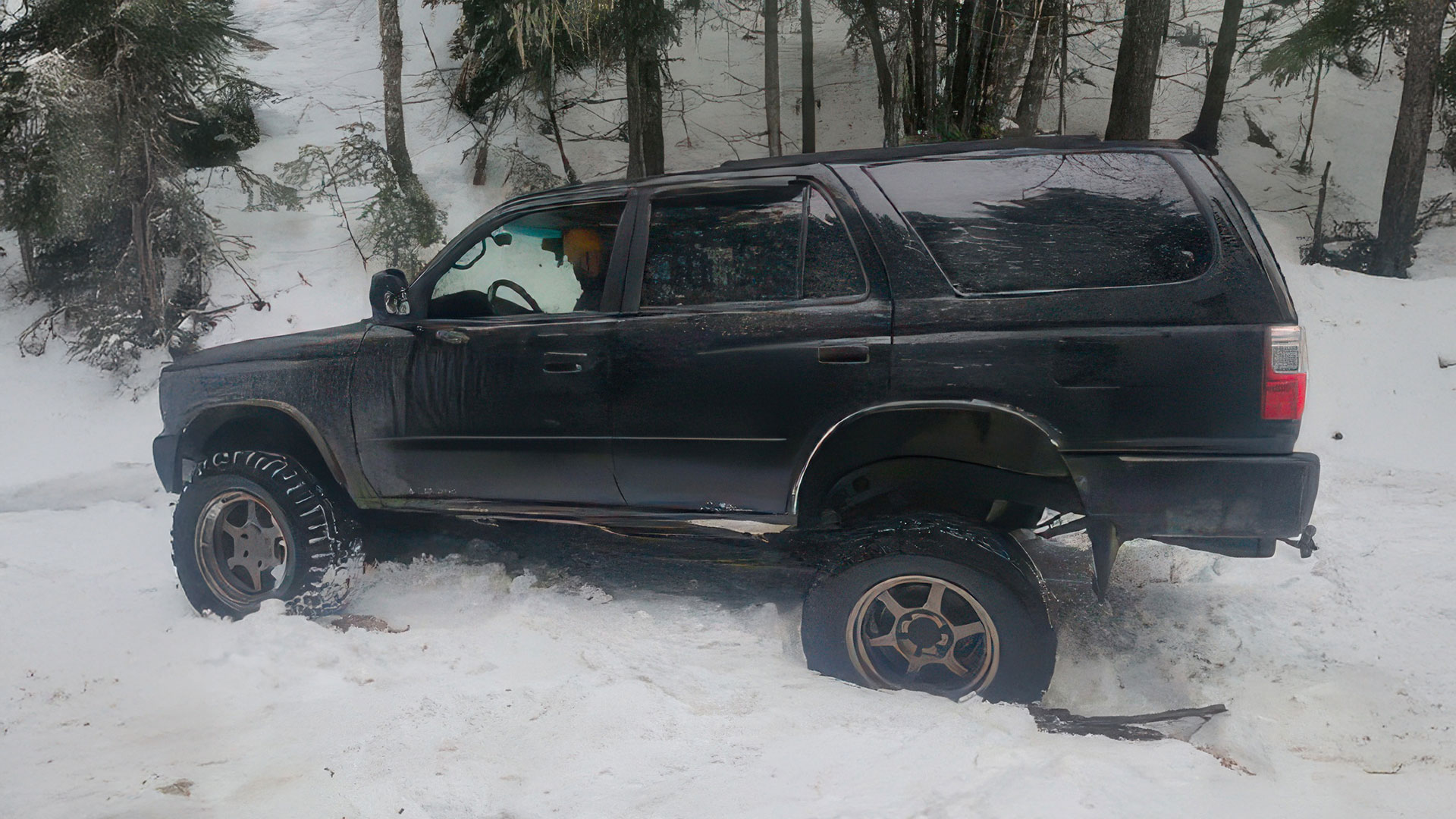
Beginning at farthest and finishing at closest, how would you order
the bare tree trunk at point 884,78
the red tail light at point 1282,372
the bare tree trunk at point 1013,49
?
the bare tree trunk at point 884,78 → the bare tree trunk at point 1013,49 → the red tail light at point 1282,372

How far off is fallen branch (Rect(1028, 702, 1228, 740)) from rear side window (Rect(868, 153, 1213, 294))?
1.45 m

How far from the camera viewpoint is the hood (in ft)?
13.9

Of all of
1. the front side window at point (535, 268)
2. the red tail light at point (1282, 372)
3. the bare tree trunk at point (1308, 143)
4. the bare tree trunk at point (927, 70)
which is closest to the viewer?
the red tail light at point (1282, 372)

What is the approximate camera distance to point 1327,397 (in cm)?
812

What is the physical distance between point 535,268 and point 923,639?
7.07 ft

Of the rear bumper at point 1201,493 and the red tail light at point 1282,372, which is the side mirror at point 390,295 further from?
the red tail light at point 1282,372

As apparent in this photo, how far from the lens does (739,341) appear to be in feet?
11.7

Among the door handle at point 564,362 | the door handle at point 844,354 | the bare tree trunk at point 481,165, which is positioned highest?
the bare tree trunk at point 481,165

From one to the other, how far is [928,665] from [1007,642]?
309 mm

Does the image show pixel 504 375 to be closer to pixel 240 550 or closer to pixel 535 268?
pixel 535 268

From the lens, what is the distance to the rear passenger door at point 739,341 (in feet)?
11.3

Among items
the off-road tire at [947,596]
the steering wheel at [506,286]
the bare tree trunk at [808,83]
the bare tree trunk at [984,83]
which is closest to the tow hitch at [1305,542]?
the off-road tire at [947,596]

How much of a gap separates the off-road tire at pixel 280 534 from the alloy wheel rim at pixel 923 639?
93.3 inches

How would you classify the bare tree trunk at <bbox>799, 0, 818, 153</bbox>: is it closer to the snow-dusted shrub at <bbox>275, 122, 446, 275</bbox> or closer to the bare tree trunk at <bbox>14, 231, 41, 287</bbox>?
the snow-dusted shrub at <bbox>275, 122, 446, 275</bbox>
